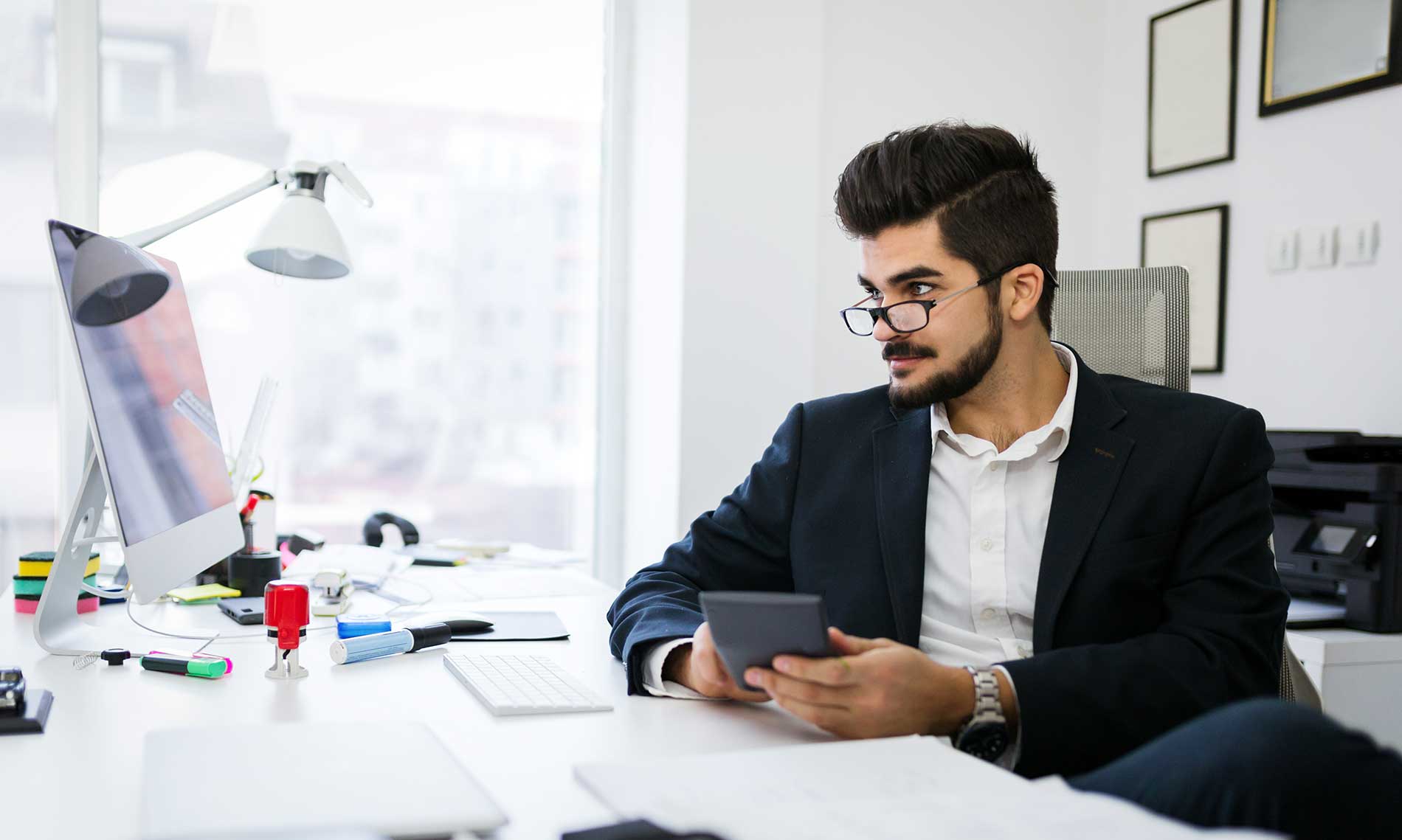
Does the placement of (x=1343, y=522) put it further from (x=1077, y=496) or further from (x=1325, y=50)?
(x=1325, y=50)

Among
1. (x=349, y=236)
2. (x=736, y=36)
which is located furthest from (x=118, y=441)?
(x=736, y=36)

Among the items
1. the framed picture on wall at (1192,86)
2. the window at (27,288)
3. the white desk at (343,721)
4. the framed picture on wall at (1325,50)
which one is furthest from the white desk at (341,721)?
the framed picture on wall at (1192,86)

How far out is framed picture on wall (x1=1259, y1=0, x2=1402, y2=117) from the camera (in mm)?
2422

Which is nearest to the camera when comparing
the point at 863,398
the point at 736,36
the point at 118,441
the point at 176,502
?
the point at 118,441

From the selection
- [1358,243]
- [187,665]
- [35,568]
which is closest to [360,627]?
[187,665]

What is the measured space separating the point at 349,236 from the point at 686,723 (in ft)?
7.75

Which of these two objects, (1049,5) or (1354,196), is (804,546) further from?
(1049,5)

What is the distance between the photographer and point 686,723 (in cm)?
102

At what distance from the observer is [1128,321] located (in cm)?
162

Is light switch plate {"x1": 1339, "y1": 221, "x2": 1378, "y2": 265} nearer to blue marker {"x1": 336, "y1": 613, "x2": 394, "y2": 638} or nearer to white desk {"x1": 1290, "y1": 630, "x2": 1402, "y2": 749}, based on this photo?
white desk {"x1": 1290, "y1": 630, "x2": 1402, "y2": 749}

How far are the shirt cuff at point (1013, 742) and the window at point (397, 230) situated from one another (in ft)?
7.56

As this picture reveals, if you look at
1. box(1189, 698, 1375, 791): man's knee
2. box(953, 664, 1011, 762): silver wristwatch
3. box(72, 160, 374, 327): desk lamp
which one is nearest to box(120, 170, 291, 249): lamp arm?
box(72, 160, 374, 327): desk lamp

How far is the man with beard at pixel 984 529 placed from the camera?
1.04 meters

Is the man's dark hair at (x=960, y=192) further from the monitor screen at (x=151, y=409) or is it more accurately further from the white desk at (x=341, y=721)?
the monitor screen at (x=151, y=409)
